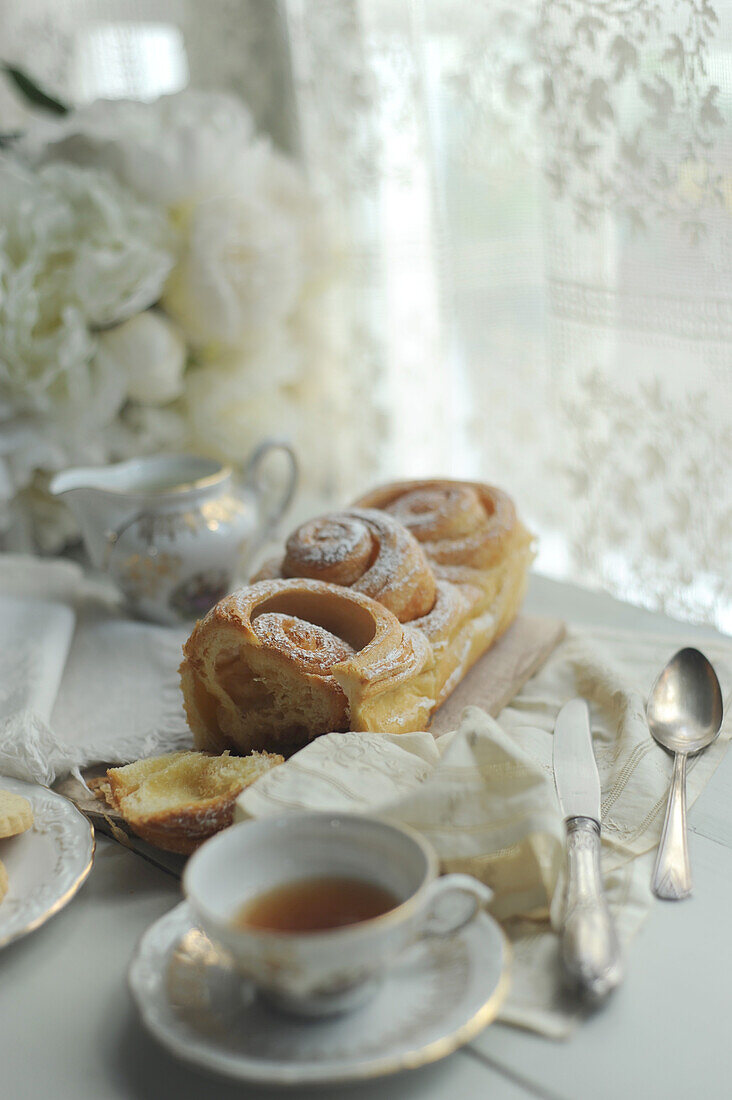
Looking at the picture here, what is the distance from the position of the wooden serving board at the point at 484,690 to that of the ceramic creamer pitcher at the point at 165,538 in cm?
30

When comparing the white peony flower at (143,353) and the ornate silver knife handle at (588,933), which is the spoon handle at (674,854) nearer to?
the ornate silver knife handle at (588,933)

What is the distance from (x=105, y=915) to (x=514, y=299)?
1.10m

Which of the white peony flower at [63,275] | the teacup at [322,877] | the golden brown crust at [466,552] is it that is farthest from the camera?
Result: the white peony flower at [63,275]

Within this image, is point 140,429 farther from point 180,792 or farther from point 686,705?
point 686,705

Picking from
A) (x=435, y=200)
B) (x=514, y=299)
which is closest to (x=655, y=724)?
(x=514, y=299)

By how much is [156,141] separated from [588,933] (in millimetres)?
1305

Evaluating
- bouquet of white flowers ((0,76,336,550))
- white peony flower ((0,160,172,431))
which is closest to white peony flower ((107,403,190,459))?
bouquet of white flowers ((0,76,336,550))

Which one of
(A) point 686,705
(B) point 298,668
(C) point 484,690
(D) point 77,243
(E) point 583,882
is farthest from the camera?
(D) point 77,243

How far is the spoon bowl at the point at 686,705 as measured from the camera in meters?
0.97

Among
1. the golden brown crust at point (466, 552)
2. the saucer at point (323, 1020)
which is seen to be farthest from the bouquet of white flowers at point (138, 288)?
the saucer at point (323, 1020)

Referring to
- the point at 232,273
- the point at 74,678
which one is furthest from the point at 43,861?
the point at 232,273

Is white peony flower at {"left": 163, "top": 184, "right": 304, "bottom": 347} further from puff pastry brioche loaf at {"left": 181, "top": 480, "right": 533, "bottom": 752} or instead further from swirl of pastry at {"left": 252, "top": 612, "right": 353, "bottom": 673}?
swirl of pastry at {"left": 252, "top": 612, "right": 353, "bottom": 673}

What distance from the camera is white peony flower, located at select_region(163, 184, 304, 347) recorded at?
4.99 feet

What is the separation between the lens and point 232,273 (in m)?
1.55
